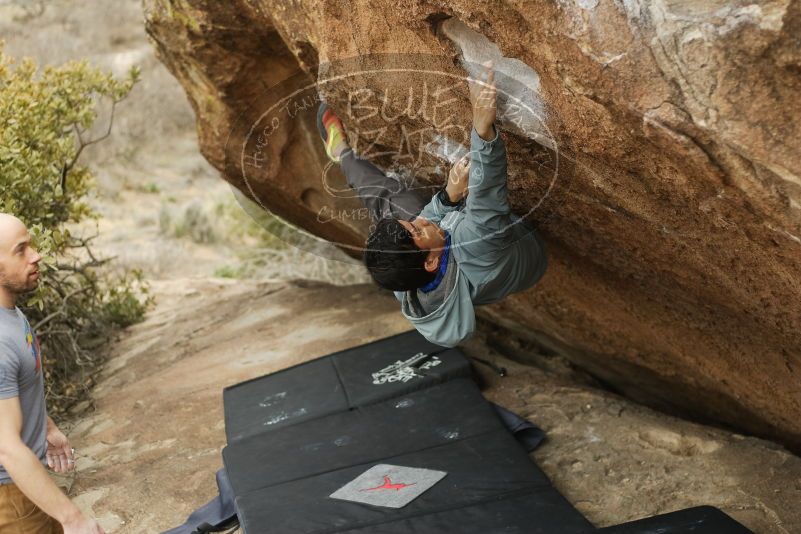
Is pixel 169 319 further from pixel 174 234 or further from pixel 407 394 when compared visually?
pixel 174 234

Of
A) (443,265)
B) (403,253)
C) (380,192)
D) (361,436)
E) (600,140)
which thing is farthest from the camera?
(361,436)

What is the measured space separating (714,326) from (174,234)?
7.97m

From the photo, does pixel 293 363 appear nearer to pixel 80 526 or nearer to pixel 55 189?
pixel 55 189

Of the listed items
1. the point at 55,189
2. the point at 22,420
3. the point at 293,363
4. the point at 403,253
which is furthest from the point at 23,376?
the point at 55,189

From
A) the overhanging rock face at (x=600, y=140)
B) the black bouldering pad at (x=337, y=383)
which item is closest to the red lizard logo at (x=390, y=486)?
the black bouldering pad at (x=337, y=383)

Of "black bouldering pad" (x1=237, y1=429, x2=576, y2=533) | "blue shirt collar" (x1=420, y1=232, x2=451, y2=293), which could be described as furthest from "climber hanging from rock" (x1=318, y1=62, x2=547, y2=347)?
"black bouldering pad" (x1=237, y1=429, x2=576, y2=533)

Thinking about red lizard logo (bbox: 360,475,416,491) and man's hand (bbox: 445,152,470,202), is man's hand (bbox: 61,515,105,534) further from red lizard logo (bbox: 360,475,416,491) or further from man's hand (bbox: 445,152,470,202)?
man's hand (bbox: 445,152,470,202)

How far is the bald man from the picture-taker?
236 cm

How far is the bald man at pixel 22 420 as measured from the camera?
92.9 inches

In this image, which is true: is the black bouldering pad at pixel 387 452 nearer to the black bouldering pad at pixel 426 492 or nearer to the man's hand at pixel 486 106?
the black bouldering pad at pixel 426 492

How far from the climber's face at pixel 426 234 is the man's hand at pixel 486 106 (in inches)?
15.9

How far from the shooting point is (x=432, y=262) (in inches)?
109

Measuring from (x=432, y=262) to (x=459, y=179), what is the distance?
12.0 inches

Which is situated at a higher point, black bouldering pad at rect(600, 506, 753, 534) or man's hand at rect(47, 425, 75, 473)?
man's hand at rect(47, 425, 75, 473)
